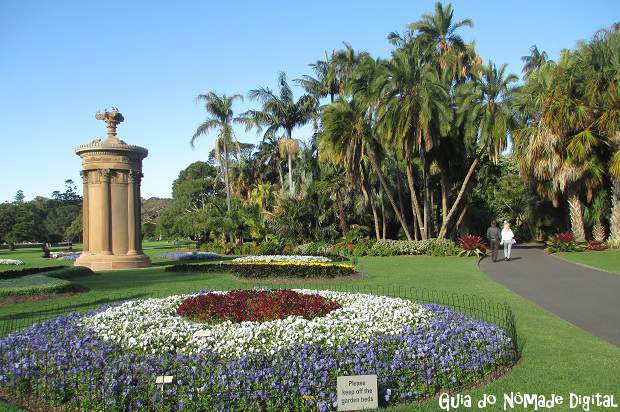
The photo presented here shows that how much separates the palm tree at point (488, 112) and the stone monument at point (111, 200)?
57.0 ft

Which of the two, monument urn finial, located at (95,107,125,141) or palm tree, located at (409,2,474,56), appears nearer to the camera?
monument urn finial, located at (95,107,125,141)

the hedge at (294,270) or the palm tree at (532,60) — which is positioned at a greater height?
the palm tree at (532,60)

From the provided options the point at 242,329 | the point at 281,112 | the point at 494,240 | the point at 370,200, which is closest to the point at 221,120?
the point at 281,112

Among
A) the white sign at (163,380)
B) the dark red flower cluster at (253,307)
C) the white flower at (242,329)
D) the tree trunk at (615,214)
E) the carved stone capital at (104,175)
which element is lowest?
the white sign at (163,380)

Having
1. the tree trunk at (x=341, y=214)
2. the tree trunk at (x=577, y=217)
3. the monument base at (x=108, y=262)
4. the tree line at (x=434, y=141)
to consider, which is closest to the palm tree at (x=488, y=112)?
the tree line at (x=434, y=141)

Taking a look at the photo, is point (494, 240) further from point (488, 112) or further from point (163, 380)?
point (163, 380)

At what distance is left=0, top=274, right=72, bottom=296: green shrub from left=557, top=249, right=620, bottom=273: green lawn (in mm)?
17152

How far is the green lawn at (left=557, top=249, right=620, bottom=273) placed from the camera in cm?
1919

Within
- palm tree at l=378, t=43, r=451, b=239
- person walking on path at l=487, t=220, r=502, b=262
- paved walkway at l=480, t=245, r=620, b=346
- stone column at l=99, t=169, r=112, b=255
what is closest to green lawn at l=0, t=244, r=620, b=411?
paved walkway at l=480, t=245, r=620, b=346

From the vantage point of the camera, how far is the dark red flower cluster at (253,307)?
8344mm

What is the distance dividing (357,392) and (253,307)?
3.64 metres

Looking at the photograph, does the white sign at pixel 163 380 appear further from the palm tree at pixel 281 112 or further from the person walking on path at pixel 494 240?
the palm tree at pixel 281 112

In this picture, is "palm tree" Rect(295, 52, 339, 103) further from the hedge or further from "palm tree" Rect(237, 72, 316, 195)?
the hedge

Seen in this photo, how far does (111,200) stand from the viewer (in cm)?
2234
